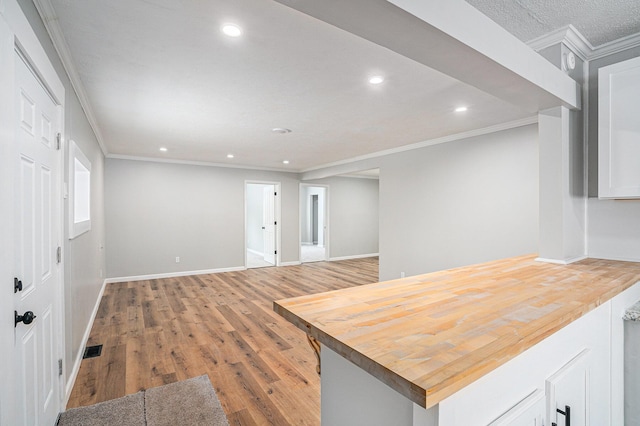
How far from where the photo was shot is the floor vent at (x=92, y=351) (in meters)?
2.79

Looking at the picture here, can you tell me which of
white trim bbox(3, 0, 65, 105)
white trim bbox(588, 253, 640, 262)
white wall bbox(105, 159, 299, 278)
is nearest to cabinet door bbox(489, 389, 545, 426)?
white trim bbox(588, 253, 640, 262)

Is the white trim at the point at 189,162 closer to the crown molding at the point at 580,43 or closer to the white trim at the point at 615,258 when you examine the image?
the crown molding at the point at 580,43

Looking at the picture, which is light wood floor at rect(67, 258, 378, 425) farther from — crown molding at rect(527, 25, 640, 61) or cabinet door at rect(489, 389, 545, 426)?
crown molding at rect(527, 25, 640, 61)

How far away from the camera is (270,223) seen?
765 centimetres

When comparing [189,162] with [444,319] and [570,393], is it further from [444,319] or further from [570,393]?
[570,393]

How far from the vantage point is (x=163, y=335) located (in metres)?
3.26

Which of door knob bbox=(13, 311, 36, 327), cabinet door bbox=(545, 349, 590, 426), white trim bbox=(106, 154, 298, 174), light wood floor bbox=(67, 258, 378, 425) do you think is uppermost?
white trim bbox=(106, 154, 298, 174)

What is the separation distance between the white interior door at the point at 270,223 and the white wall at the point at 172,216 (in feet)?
1.78

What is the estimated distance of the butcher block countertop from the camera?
0.69 meters

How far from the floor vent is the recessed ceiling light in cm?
303

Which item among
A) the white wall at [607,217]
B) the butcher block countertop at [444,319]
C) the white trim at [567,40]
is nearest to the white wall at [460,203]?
the white wall at [607,217]

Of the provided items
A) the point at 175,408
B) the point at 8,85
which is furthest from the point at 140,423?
the point at 8,85

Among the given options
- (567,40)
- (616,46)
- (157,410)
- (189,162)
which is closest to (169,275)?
(189,162)

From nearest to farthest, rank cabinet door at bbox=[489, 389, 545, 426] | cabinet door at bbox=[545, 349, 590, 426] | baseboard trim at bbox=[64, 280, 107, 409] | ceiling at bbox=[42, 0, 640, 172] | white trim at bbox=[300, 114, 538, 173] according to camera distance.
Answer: cabinet door at bbox=[489, 389, 545, 426], cabinet door at bbox=[545, 349, 590, 426], ceiling at bbox=[42, 0, 640, 172], baseboard trim at bbox=[64, 280, 107, 409], white trim at bbox=[300, 114, 538, 173]
